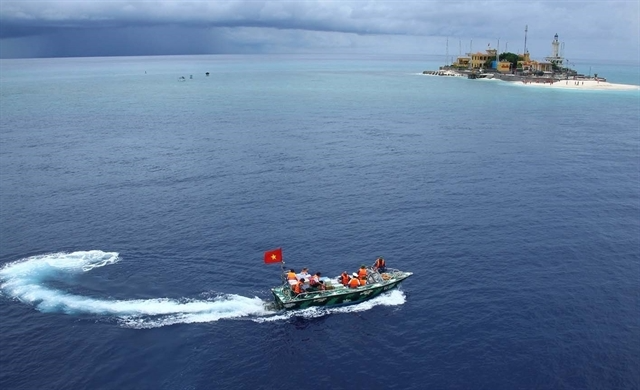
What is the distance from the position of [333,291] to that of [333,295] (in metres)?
0.50

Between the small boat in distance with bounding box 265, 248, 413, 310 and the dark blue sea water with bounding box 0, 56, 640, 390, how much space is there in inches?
46.7

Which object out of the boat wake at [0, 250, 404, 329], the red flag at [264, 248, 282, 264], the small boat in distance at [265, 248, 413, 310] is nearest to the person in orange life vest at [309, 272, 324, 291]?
the small boat in distance at [265, 248, 413, 310]

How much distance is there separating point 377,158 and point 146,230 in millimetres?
52740

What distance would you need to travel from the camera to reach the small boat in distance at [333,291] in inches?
2151

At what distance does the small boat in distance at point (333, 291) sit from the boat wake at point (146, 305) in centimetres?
72

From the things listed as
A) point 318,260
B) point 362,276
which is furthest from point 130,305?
point 362,276

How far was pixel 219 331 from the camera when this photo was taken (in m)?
50.6

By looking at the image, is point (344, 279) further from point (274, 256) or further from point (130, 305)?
point (130, 305)

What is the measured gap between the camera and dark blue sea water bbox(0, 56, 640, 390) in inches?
1799

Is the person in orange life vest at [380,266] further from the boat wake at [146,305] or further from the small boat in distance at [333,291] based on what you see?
the boat wake at [146,305]

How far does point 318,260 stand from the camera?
211 feet

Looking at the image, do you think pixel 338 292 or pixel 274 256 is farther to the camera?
pixel 338 292

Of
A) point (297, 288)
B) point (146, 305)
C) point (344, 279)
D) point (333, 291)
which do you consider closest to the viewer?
point (146, 305)

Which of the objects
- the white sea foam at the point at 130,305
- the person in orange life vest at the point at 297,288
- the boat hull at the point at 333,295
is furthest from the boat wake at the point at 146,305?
the person in orange life vest at the point at 297,288
